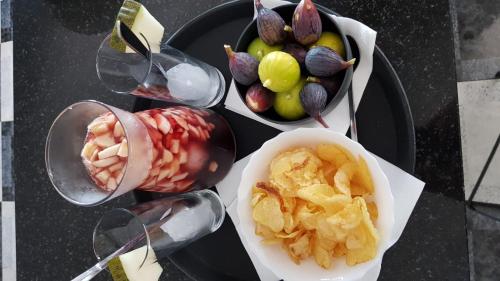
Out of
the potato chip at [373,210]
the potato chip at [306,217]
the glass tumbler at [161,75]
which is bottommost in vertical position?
the potato chip at [373,210]

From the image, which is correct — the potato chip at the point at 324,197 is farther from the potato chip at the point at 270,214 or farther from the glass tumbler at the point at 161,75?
the glass tumbler at the point at 161,75

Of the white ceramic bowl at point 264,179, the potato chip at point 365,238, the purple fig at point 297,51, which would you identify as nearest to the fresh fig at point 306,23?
the purple fig at point 297,51

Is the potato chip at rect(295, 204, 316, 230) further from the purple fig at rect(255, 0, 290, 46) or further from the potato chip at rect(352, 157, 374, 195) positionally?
the purple fig at rect(255, 0, 290, 46)

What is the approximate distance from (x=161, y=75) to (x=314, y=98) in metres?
0.24

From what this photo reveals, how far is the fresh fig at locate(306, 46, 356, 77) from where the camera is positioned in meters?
0.65

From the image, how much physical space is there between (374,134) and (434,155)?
0.38 feet

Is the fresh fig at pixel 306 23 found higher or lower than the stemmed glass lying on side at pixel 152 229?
higher

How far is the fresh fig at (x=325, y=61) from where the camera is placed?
65 centimetres

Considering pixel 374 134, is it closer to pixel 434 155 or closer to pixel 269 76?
pixel 434 155

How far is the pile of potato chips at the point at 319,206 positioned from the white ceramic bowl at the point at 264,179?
10mm

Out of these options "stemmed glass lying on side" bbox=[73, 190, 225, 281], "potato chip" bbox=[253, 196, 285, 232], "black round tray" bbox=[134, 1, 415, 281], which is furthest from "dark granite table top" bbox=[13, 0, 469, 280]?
"potato chip" bbox=[253, 196, 285, 232]

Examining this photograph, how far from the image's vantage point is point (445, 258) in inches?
31.8

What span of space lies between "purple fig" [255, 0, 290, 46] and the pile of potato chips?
0.53 ft

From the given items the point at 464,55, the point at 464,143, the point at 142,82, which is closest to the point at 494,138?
the point at 464,143
